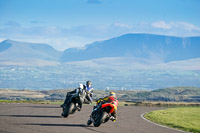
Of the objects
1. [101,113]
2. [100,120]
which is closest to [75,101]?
[101,113]

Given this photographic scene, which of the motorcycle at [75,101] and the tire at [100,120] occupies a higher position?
the motorcycle at [75,101]

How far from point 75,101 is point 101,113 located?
14.1 feet

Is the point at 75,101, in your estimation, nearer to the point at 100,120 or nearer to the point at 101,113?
the point at 101,113

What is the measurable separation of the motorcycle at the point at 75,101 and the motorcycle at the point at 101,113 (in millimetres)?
3101

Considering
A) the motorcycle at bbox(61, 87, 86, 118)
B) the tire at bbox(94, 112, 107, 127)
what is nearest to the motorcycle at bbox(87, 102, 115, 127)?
the tire at bbox(94, 112, 107, 127)

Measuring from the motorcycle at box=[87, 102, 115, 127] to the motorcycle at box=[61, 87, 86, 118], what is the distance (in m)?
3.10

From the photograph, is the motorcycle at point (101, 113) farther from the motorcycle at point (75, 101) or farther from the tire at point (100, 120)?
the motorcycle at point (75, 101)

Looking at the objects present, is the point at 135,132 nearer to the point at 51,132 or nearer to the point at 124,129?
the point at 124,129

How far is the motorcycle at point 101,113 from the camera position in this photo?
22.5m

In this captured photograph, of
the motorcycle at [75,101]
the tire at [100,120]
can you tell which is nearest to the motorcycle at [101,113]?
the tire at [100,120]

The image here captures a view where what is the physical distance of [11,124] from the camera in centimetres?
2161

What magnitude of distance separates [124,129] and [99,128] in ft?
3.85

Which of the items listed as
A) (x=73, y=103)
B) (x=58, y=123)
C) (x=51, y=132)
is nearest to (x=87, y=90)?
(x=73, y=103)

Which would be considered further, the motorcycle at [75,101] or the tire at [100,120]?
the motorcycle at [75,101]
